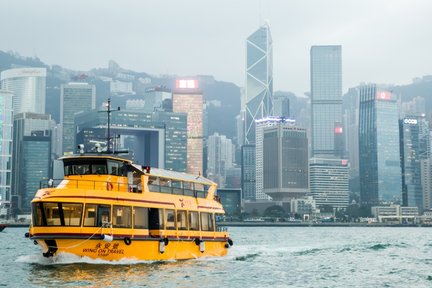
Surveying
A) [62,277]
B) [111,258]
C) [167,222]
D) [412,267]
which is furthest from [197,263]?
[412,267]

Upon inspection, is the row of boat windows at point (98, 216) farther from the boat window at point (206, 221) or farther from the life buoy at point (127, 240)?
the boat window at point (206, 221)

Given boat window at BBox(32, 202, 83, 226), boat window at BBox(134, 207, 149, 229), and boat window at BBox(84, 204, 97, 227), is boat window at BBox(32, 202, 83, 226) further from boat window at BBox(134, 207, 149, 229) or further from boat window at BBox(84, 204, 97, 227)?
boat window at BBox(134, 207, 149, 229)

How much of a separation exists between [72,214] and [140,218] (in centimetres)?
392

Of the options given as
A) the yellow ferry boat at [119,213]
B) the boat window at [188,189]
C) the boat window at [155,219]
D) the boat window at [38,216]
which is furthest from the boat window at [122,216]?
the boat window at [188,189]

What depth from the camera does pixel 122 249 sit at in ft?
120

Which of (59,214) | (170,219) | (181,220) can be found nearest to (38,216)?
(59,214)

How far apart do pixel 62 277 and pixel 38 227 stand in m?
3.24

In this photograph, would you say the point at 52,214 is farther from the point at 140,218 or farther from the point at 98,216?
the point at 140,218

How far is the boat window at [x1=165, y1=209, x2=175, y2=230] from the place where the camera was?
40000 millimetres

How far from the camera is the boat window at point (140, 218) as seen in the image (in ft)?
124

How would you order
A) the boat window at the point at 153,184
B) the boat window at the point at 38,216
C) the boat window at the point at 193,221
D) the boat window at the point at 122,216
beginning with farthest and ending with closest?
the boat window at the point at 193,221 < the boat window at the point at 153,184 < the boat window at the point at 122,216 < the boat window at the point at 38,216

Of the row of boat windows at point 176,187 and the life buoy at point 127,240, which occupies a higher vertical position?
the row of boat windows at point 176,187

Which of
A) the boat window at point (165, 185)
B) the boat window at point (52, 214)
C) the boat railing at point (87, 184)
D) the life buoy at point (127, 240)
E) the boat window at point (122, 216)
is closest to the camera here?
the boat window at point (52, 214)

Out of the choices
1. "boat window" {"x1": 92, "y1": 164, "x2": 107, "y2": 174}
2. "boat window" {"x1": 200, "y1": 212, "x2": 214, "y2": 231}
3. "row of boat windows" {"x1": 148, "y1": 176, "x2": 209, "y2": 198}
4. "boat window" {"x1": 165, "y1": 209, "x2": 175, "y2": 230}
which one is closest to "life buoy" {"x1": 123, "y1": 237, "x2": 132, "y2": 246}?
"boat window" {"x1": 165, "y1": 209, "x2": 175, "y2": 230}
